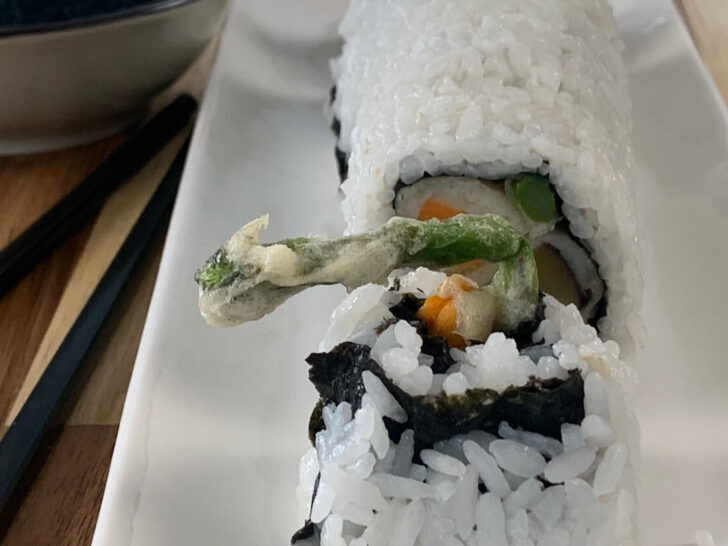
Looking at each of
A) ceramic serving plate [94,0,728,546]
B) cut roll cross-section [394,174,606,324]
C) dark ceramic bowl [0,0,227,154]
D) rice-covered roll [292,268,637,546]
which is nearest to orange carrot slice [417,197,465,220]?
cut roll cross-section [394,174,606,324]

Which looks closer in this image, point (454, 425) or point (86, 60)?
point (454, 425)

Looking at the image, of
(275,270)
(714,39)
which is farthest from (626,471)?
(714,39)

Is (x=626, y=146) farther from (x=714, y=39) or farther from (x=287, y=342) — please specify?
(x=714, y=39)

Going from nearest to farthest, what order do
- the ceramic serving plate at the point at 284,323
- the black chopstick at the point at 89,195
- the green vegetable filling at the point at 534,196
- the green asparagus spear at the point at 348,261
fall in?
the green asparagus spear at the point at 348,261 < the ceramic serving plate at the point at 284,323 < the green vegetable filling at the point at 534,196 < the black chopstick at the point at 89,195

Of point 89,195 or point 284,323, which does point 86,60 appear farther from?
point 284,323

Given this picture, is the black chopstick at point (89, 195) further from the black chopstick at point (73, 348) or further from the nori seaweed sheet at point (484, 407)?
the nori seaweed sheet at point (484, 407)

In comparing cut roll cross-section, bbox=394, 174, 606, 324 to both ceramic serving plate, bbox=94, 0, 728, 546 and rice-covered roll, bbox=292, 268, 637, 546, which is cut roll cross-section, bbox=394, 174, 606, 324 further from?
rice-covered roll, bbox=292, 268, 637, 546

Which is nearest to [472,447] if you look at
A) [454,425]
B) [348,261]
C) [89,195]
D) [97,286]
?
[454,425]

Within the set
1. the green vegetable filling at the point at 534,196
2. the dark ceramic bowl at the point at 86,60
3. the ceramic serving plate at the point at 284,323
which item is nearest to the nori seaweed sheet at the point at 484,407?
the ceramic serving plate at the point at 284,323
